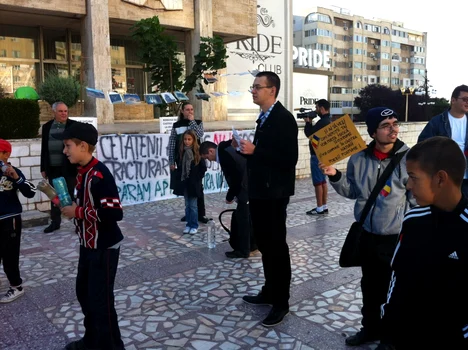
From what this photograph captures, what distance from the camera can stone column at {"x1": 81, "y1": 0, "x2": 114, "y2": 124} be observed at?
15852 millimetres

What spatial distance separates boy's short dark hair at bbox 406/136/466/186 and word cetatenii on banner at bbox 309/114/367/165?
54.2 inches

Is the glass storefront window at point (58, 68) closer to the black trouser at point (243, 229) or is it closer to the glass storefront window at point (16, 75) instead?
the glass storefront window at point (16, 75)

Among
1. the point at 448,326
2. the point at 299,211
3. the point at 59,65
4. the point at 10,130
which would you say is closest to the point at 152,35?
the point at 10,130

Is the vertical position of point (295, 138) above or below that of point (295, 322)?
above

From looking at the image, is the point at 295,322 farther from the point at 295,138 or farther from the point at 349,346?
the point at 295,138

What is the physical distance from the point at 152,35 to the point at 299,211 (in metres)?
5.19

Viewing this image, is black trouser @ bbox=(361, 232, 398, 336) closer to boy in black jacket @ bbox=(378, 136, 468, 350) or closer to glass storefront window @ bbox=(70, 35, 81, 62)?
boy in black jacket @ bbox=(378, 136, 468, 350)

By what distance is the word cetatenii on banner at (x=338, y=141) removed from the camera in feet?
10.9

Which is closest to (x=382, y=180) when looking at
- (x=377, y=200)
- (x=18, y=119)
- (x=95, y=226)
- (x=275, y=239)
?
(x=377, y=200)

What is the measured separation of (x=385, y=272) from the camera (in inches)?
137

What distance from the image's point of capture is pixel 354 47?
104 metres

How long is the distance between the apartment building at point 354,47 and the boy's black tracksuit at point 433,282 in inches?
3653

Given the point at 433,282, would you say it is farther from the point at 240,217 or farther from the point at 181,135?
the point at 181,135

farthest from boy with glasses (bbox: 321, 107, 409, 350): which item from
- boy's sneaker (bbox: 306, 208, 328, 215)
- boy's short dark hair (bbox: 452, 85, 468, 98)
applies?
boy's sneaker (bbox: 306, 208, 328, 215)
